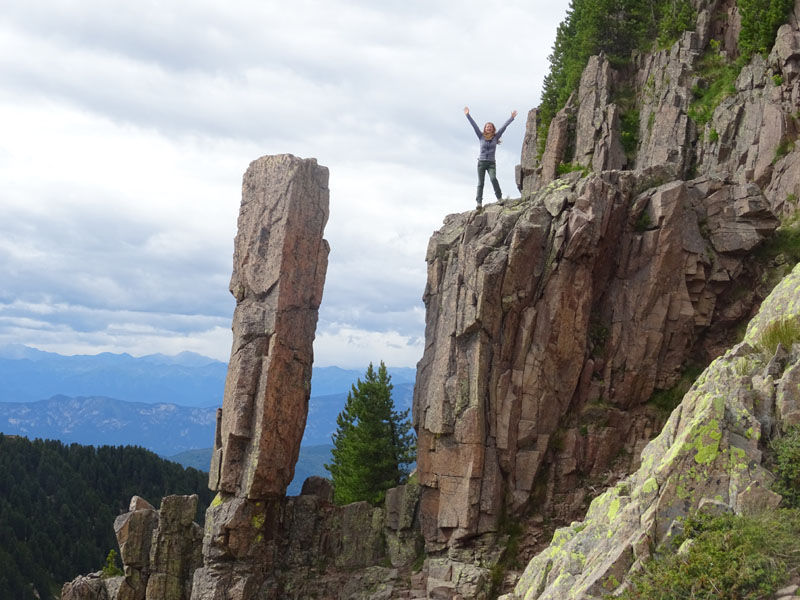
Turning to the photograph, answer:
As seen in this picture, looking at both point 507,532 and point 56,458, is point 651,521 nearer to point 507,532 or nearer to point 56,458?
point 507,532

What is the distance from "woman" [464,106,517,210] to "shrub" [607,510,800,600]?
31.4 metres

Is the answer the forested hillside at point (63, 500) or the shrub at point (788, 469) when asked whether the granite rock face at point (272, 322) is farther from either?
the forested hillside at point (63, 500)

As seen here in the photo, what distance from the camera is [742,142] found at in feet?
175

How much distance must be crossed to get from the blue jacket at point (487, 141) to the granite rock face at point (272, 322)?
928 cm

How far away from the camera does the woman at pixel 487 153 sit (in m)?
44.9

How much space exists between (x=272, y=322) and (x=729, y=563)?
104 ft

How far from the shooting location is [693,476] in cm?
1677

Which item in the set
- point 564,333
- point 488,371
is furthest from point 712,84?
point 488,371

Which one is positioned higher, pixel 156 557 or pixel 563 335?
pixel 563 335

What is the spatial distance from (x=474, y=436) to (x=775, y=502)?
24.2m

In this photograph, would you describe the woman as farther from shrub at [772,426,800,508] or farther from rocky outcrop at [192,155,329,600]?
shrub at [772,426,800,508]

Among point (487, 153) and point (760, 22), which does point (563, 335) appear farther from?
point (760, 22)

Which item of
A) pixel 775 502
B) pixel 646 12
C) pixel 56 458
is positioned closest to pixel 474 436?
pixel 775 502

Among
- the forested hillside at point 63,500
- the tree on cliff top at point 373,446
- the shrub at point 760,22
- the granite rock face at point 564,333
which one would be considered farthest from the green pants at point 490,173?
the forested hillside at point 63,500
